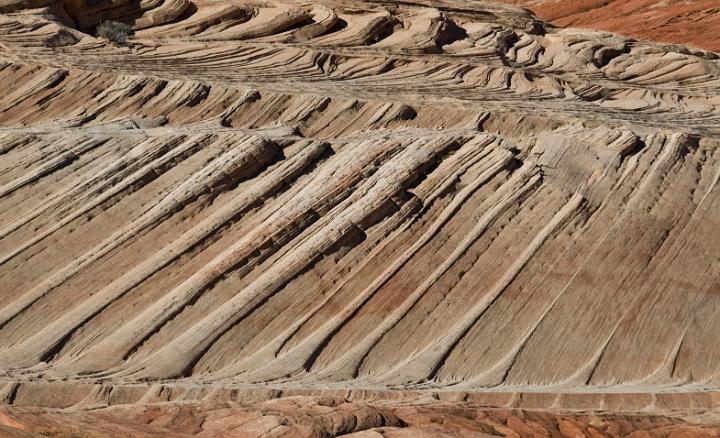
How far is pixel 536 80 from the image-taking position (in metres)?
25.4

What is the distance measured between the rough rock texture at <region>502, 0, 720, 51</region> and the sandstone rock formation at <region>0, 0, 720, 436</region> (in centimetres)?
2606

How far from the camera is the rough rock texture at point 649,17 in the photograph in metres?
44.0

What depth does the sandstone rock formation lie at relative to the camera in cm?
1266

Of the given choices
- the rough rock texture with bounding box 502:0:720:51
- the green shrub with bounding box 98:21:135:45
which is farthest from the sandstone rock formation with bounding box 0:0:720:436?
the rough rock texture with bounding box 502:0:720:51

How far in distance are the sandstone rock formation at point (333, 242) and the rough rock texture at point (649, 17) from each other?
26060 mm

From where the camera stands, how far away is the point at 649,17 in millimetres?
46594

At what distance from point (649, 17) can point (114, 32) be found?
32.9m

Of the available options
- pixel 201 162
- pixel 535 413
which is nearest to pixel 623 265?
pixel 535 413

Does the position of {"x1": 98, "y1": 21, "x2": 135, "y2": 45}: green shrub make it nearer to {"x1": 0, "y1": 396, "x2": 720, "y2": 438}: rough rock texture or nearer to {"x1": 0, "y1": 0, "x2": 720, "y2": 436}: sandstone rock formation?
{"x1": 0, "y1": 0, "x2": 720, "y2": 436}: sandstone rock formation

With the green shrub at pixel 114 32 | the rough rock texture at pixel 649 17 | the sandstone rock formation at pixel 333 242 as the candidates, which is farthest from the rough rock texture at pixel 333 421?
the rough rock texture at pixel 649 17

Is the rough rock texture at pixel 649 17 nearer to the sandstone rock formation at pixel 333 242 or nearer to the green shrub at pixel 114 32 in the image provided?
the sandstone rock formation at pixel 333 242

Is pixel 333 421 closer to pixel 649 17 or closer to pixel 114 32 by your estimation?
pixel 114 32

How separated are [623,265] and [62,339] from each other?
945 centimetres

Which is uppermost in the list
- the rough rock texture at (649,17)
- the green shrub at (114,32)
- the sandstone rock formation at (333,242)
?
the green shrub at (114,32)
